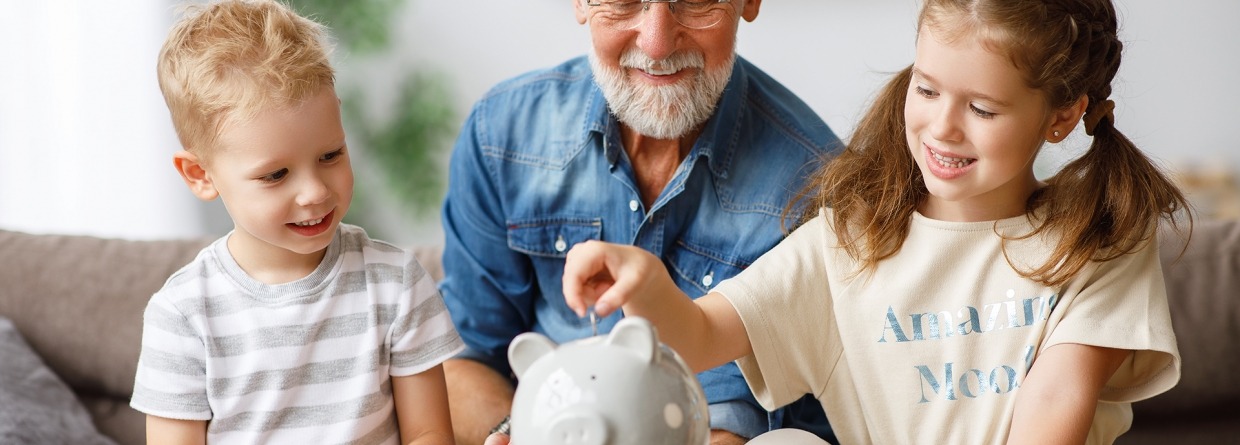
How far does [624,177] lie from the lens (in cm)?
192

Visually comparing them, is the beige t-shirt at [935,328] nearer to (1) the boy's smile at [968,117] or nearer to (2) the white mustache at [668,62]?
(1) the boy's smile at [968,117]

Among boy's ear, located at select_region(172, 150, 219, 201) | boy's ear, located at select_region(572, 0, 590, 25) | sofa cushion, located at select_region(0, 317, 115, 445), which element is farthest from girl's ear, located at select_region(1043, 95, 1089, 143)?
sofa cushion, located at select_region(0, 317, 115, 445)

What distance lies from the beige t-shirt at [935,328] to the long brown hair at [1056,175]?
0.03 metres

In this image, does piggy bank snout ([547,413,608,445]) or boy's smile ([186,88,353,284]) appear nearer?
piggy bank snout ([547,413,608,445])

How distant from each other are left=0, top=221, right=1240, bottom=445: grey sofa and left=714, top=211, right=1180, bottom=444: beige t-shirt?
1.91ft

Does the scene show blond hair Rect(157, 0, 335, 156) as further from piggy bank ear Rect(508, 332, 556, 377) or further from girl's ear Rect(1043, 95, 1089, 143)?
girl's ear Rect(1043, 95, 1089, 143)

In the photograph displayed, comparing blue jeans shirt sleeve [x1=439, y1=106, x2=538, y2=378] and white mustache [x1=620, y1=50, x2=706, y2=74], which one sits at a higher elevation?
white mustache [x1=620, y1=50, x2=706, y2=74]

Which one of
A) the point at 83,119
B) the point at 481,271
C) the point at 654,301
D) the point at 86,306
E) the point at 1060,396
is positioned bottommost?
the point at 83,119

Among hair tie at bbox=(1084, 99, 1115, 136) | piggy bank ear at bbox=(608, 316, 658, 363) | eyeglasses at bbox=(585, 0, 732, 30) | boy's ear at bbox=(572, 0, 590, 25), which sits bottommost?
piggy bank ear at bbox=(608, 316, 658, 363)

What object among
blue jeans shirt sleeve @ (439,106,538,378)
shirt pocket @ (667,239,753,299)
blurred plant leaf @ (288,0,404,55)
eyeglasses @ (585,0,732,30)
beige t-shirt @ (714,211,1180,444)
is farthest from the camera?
blurred plant leaf @ (288,0,404,55)

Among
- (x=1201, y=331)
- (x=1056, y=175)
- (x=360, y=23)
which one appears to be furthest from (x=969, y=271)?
(x=360, y=23)

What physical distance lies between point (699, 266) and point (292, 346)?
0.70 meters

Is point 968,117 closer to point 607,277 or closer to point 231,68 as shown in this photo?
point 607,277

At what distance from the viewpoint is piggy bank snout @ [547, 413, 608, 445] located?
1.08 metres
